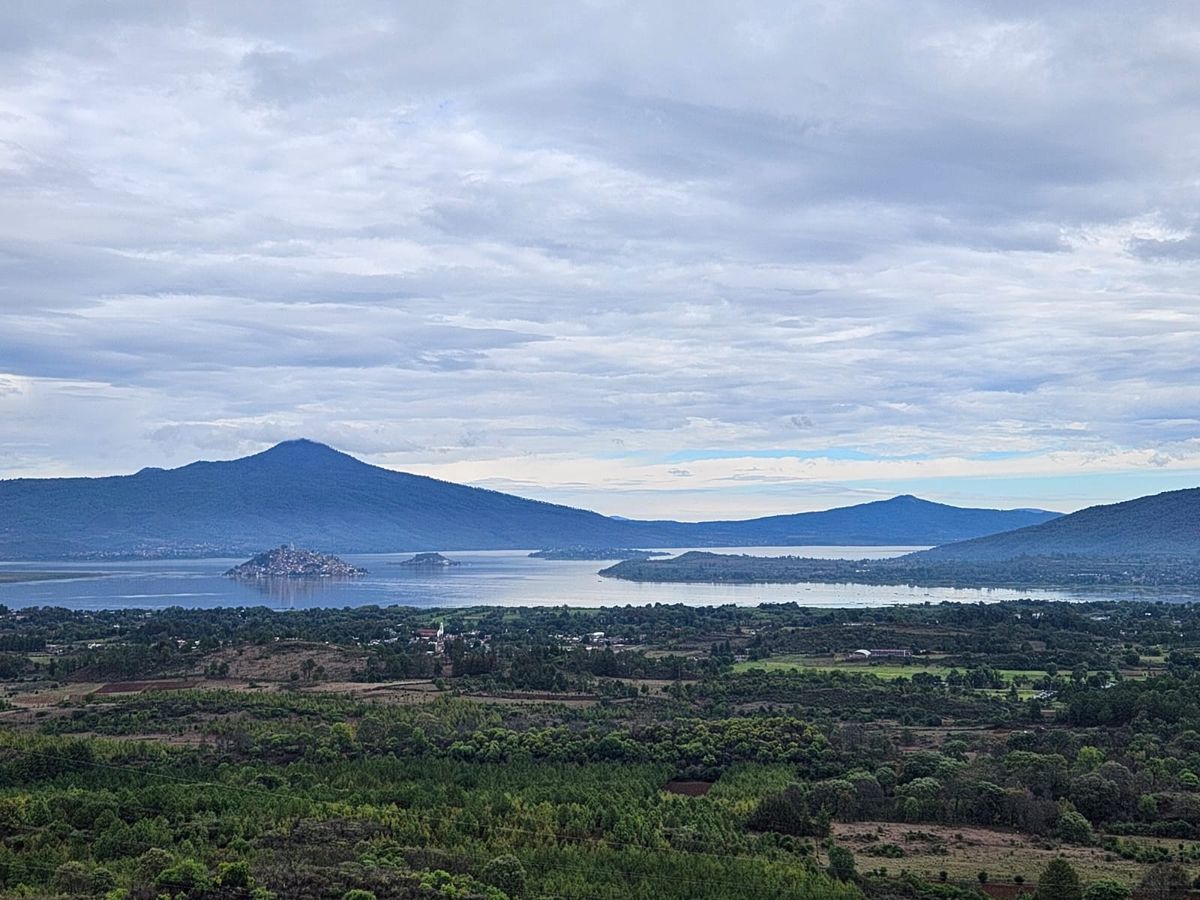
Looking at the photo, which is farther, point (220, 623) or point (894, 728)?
point (220, 623)

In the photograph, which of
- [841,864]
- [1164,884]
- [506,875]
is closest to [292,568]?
[506,875]

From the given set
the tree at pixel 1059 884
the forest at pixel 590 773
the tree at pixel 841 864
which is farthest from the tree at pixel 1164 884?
the tree at pixel 841 864

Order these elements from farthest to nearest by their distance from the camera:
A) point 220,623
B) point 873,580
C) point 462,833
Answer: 1. point 873,580
2. point 220,623
3. point 462,833

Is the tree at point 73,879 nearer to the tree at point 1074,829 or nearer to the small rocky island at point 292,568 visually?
the tree at point 1074,829

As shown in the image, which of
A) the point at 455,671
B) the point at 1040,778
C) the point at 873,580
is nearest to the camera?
the point at 1040,778

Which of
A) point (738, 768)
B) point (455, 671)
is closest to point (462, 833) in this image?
point (738, 768)

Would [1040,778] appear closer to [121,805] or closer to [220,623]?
[121,805]

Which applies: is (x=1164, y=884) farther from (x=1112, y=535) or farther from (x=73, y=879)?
(x=1112, y=535)
